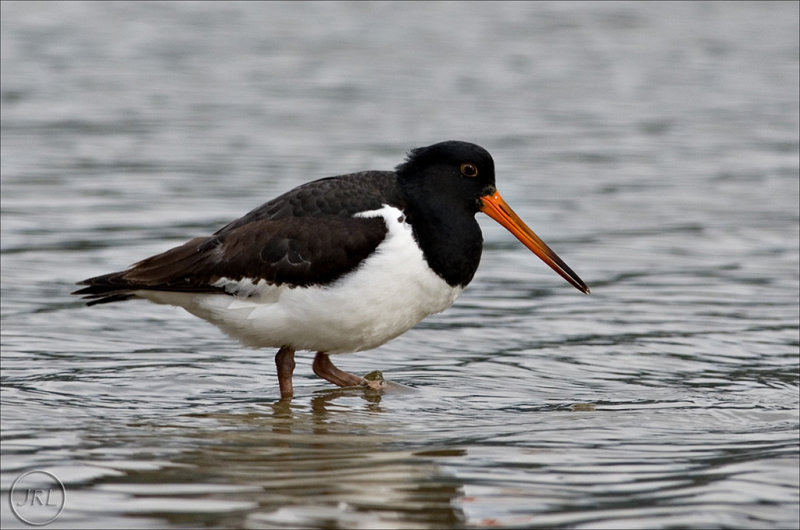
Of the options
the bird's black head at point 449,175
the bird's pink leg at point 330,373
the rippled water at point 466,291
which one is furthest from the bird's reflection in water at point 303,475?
the bird's black head at point 449,175

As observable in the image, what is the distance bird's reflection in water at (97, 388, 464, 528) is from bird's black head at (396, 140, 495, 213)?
117 cm

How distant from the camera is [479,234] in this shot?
723cm

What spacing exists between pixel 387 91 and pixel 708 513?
12.5m

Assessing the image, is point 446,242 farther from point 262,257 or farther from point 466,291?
point 466,291

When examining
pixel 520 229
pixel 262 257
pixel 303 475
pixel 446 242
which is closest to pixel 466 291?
pixel 520 229

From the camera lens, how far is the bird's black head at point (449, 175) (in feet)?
23.5

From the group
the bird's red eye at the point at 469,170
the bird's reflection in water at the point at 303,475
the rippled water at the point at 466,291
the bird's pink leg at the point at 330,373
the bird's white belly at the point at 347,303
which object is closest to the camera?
the bird's reflection in water at the point at 303,475

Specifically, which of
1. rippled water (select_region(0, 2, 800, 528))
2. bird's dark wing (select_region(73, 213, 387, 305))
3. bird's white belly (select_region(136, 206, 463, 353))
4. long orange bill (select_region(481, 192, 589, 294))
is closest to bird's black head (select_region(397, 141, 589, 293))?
long orange bill (select_region(481, 192, 589, 294))

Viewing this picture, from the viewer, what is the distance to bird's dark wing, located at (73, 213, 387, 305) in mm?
6855

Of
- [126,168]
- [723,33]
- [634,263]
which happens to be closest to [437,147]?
[634,263]

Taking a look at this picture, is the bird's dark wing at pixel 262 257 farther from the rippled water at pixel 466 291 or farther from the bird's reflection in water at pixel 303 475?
the bird's reflection in water at pixel 303 475

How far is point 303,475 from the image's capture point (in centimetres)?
572

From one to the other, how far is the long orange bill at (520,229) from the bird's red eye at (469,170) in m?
0.15

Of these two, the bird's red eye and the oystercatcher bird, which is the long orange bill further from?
the bird's red eye
